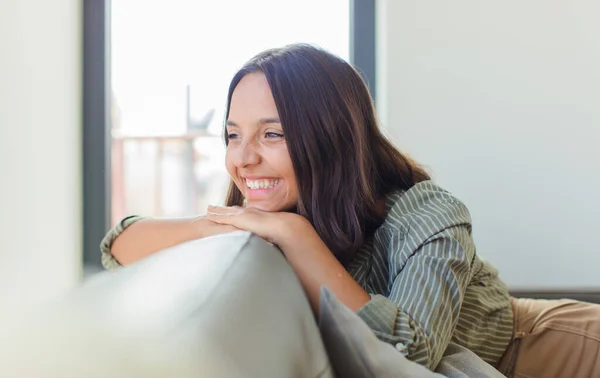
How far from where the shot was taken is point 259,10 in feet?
7.86

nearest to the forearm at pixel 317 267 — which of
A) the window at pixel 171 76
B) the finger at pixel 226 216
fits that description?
the finger at pixel 226 216

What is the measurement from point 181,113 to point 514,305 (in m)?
1.51

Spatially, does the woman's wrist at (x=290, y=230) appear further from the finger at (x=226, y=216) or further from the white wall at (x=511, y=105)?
the white wall at (x=511, y=105)

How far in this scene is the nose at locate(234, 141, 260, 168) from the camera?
4.22ft

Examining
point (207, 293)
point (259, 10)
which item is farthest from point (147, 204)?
point (207, 293)

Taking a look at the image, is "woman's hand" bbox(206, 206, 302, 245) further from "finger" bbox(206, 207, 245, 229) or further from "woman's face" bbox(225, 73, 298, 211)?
"woman's face" bbox(225, 73, 298, 211)

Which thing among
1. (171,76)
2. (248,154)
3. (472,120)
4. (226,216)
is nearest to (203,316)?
(226,216)

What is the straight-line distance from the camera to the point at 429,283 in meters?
1.04

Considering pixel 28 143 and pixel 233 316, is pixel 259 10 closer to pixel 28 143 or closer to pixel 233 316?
pixel 28 143

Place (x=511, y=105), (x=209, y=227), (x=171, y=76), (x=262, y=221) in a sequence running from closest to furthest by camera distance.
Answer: (x=262, y=221) < (x=209, y=227) < (x=511, y=105) < (x=171, y=76)

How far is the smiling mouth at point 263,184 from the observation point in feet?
4.33

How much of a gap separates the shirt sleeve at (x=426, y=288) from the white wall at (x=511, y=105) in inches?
36.4

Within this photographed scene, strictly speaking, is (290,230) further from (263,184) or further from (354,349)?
(354,349)

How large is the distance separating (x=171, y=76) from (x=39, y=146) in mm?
571
